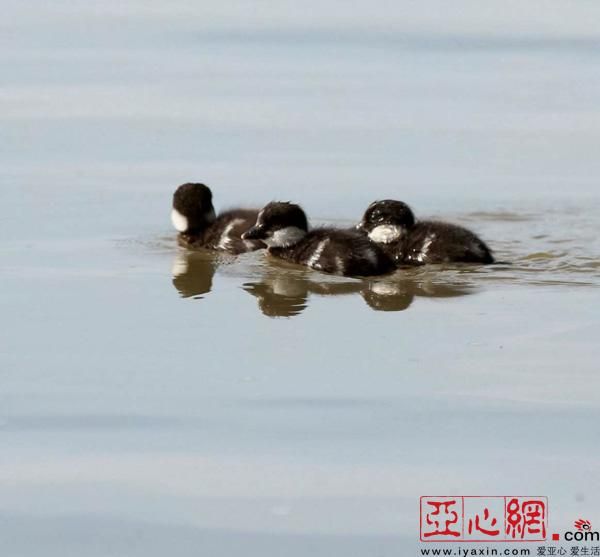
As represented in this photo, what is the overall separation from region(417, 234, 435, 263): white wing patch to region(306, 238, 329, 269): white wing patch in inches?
21.5

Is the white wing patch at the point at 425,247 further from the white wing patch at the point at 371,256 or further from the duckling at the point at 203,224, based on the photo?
the duckling at the point at 203,224

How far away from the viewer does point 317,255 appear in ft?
26.7

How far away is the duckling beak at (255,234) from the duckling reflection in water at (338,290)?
0.58 meters

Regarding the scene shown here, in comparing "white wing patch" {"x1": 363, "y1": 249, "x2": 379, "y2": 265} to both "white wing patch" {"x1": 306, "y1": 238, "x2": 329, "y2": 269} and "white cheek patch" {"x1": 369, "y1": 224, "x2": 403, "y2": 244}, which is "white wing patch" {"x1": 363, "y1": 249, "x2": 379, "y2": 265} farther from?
"white cheek patch" {"x1": 369, "y1": 224, "x2": 403, "y2": 244}

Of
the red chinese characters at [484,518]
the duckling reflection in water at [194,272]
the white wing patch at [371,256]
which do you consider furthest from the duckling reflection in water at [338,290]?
the red chinese characters at [484,518]

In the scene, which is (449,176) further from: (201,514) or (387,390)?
(201,514)

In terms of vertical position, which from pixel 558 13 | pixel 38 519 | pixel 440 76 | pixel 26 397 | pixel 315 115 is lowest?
pixel 38 519

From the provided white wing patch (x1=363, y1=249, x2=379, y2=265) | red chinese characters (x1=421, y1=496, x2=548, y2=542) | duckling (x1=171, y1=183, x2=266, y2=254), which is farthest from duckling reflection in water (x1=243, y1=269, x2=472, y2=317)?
red chinese characters (x1=421, y1=496, x2=548, y2=542)

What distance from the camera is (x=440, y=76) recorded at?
12.2m

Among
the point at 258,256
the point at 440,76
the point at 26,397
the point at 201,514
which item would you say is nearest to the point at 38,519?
the point at 201,514

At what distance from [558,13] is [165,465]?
10.9m

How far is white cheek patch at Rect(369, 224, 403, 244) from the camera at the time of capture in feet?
27.8

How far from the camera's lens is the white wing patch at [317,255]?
8102mm

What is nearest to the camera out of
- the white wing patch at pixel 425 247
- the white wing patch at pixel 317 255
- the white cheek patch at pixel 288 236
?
the white wing patch at pixel 317 255
